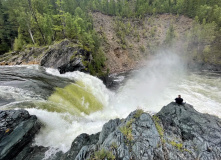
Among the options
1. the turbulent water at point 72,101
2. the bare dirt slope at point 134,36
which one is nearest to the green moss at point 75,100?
the turbulent water at point 72,101

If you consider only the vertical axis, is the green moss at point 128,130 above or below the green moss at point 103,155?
above

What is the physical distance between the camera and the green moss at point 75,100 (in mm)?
10766

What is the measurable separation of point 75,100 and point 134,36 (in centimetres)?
5150

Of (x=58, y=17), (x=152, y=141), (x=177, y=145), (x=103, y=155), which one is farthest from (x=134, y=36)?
(x=103, y=155)

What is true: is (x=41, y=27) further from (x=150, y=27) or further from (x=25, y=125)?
(x=150, y=27)

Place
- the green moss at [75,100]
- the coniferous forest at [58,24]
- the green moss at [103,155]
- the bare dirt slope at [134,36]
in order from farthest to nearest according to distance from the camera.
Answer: the bare dirt slope at [134,36] → the coniferous forest at [58,24] → the green moss at [75,100] → the green moss at [103,155]

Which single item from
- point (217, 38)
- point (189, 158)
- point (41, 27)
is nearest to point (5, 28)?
point (41, 27)

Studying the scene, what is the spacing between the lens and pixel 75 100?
12.2 m

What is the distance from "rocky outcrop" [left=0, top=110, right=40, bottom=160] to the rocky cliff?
0.55ft

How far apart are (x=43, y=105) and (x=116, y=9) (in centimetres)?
7541

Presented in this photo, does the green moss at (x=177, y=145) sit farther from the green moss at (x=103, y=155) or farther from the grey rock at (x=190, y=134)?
the green moss at (x=103, y=155)

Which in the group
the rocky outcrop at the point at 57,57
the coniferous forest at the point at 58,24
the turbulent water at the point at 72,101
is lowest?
the turbulent water at the point at 72,101

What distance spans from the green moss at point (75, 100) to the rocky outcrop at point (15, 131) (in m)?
3.41

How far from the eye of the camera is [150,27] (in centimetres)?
5916
